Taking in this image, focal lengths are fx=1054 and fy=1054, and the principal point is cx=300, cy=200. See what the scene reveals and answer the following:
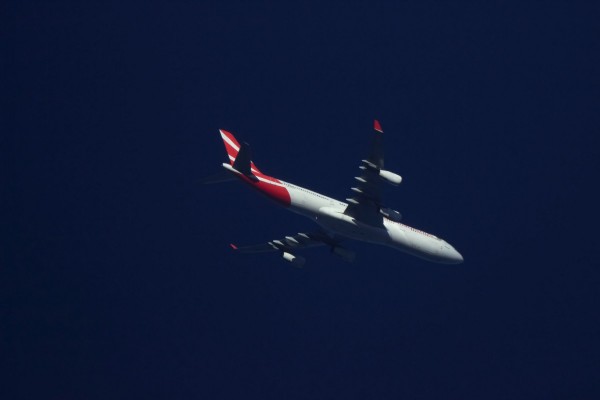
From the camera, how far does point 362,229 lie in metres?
75.6

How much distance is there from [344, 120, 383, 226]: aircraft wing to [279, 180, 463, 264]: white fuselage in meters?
0.58

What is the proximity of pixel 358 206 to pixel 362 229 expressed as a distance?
1932 mm

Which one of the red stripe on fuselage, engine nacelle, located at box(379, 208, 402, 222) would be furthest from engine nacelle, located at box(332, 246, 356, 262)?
the red stripe on fuselage

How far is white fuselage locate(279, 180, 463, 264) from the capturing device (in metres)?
74.7

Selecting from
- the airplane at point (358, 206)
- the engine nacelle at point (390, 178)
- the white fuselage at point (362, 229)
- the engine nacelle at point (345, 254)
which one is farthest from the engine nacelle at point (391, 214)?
the engine nacelle at point (345, 254)

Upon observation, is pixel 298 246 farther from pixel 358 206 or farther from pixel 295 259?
pixel 358 206

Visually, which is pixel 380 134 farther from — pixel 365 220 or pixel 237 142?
pixel 237 142

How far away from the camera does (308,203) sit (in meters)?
74.6

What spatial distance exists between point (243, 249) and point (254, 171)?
9517mm

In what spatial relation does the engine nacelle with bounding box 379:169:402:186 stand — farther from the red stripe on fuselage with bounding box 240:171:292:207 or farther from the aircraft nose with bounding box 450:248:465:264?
the aircraft nose with bounding box 450:248:465:264

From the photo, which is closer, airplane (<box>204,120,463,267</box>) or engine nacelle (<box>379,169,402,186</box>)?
engine nacelle (<box>379,169,402,186</box>)

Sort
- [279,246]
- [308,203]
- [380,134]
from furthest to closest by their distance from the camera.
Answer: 1. [279,246]
2. [308,203]
3. [380,134]

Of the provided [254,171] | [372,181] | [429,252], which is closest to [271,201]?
[254,171]

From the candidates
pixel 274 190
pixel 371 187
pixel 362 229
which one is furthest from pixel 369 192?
pixel 274 190
